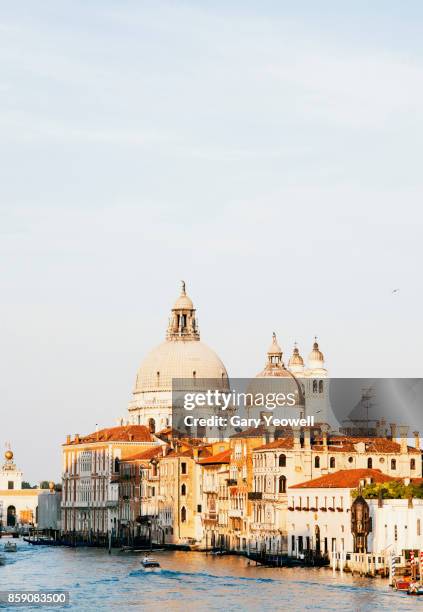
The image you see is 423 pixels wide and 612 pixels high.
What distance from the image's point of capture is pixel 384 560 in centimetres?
7056

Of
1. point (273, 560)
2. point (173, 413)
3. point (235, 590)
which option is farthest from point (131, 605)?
point (173, 413)

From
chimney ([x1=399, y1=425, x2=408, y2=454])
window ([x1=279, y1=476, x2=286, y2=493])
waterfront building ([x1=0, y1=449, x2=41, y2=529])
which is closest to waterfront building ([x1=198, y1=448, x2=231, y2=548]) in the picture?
window ([x1=279, y1=476, x2=286, y2=493])

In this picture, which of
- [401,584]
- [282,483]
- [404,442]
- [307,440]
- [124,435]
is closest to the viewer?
[401,584]

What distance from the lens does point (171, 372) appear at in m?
131

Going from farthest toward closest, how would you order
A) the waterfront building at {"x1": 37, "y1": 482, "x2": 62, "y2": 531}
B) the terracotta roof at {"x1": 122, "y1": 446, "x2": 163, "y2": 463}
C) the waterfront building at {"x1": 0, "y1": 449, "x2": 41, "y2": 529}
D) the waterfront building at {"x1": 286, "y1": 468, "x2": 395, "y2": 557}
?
the waterfront building at {"x1": 0, "y1": 449, "x2": 41, "y2": 529}
the waterfront building at {"x1": 37, "y1": 482, "x2": 62, "y2": 531}
the terracotta roof at {"x1": 122, "y1": 446, "x2": 163, "y2": 463}
the waterfront building at {"x1": 286, "y1": 468, "x2": 395, "y2": 557}

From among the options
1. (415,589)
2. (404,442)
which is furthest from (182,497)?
(415,589)

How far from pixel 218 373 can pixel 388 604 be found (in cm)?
7296

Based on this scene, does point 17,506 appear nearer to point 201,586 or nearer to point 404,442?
point 404,442

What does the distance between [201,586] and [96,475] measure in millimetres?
55650

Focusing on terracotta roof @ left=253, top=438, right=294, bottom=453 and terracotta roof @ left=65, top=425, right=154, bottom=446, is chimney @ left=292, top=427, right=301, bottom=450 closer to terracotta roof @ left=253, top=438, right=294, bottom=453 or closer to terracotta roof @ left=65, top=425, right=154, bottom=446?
terracotta roof @ left=253, top=438, right=294, bottom=453

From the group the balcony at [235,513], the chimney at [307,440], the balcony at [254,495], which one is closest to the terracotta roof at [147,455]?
the balcony at [235,513]

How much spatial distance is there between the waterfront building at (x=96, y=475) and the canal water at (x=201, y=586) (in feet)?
104

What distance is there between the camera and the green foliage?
7481cm

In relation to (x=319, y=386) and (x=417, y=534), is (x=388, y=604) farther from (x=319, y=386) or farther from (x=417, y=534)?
(x=319, y=386)
